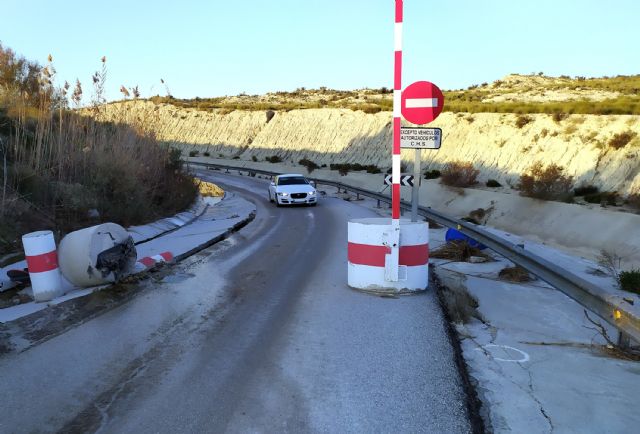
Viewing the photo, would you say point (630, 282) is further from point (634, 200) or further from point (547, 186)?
point (547, 186)

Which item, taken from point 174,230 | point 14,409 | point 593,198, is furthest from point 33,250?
point 593,198

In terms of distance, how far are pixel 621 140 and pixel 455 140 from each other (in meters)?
13.7

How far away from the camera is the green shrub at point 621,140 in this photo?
75.3ft

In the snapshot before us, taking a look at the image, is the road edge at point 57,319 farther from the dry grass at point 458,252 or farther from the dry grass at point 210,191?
the dry grass at point 210,191

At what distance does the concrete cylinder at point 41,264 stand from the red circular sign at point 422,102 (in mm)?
5202

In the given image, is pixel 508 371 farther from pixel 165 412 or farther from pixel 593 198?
pixel 593 198

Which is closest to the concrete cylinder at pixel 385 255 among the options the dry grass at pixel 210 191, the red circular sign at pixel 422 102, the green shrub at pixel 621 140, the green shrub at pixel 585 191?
the red circular sign at pixel 422 102

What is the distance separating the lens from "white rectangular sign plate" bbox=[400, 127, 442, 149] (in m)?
7.39

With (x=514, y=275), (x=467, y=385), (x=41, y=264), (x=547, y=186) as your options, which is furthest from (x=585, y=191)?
(x=41, y=264)

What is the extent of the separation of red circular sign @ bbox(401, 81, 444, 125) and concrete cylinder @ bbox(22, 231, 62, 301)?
5202 mm

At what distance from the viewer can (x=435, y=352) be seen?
4.82 metres

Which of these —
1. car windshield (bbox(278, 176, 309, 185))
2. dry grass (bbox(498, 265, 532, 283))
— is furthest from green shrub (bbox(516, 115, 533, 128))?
dry grass (bbox(498, 265, 532, 283))

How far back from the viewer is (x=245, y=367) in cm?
449

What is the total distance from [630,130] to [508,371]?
79.8 ft
